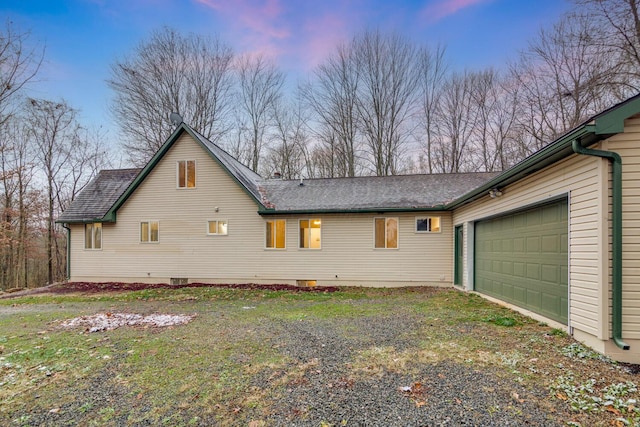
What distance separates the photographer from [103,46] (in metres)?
13.6

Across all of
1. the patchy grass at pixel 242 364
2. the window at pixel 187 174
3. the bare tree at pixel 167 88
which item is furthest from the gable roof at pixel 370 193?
the bare tree at pixel 167 88

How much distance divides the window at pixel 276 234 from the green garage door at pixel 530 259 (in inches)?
261

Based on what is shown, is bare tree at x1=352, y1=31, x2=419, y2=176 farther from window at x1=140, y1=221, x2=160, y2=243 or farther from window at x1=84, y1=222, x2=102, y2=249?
window at x1=84, y1=222, x2=102, y2=249

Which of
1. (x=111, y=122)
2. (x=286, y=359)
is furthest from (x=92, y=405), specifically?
(x=111, y=122)

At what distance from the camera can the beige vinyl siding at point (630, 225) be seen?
385 cm

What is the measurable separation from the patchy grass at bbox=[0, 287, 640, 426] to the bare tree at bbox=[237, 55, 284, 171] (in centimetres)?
1494

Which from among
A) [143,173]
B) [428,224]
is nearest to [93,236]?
[143,173]

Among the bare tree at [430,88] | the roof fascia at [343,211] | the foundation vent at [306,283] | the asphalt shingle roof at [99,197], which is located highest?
the bare tree at [430,88]

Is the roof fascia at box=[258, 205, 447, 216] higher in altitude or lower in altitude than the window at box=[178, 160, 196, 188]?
lower

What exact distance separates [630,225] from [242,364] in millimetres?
5250

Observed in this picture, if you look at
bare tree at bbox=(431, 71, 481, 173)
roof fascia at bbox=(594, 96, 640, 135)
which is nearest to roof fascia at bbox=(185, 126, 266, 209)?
roof fascia at bbox=(594, 96, 640, 135)

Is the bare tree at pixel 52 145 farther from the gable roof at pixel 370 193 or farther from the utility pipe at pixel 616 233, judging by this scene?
the utility pipe at pixel 616 233

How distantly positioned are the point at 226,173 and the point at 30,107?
1402cm

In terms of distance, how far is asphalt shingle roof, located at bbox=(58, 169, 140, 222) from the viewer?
41.0 ft
